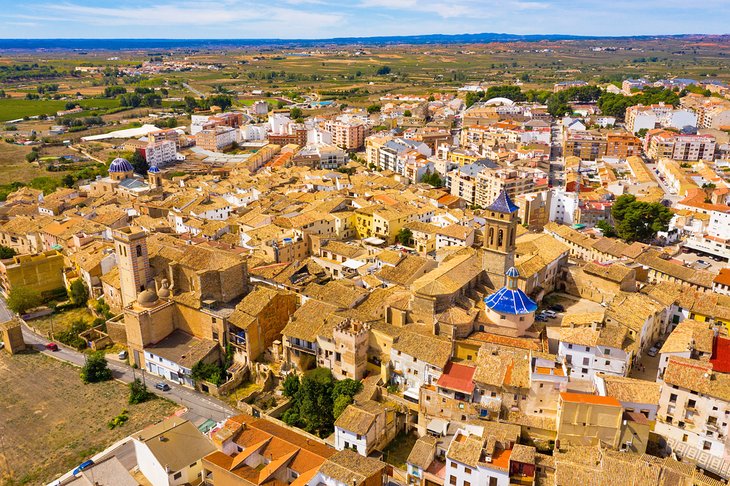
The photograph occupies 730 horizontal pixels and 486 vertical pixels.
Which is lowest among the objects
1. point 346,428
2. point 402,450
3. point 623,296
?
point 402,450

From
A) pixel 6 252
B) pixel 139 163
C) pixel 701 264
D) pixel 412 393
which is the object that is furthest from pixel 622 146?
pixel 6 252

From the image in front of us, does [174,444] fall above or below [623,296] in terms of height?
below

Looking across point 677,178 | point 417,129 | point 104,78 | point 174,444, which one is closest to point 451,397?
point 174,444

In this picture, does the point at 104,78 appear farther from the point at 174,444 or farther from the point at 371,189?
the point at 174,444

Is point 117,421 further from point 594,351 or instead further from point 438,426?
point 594,351

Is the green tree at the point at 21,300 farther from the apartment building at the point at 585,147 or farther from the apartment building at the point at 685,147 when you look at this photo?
the apartment building at the point at 685,147

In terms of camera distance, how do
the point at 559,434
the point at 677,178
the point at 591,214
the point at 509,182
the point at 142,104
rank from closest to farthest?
the point at 559,434 → the point at 591,214 → the point at 509,182 → the point at 677,178 → the point at 142,104
